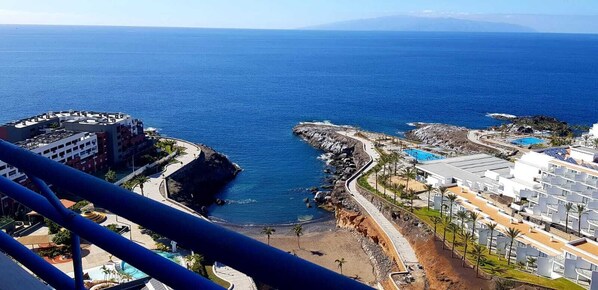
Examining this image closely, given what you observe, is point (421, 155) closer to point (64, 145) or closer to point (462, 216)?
point (462, 216)

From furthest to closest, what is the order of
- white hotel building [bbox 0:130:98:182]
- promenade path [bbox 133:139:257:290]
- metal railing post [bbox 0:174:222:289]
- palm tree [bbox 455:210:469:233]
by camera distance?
white hotel building [bbox 0:130:98:182] → palm tree [bbox 455:210:469:233] → promenade path [bbox 133:139:257:290] → metal railing post [bbox 0:174:222:289]

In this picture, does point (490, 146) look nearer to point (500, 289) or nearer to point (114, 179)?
point (500, 289)

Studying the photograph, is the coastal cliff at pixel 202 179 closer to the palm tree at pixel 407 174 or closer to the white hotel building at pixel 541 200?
the palm tree at pixel 407 174

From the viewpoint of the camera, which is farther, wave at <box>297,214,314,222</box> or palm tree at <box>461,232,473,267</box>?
wave at <box>297,214,314,222</box>

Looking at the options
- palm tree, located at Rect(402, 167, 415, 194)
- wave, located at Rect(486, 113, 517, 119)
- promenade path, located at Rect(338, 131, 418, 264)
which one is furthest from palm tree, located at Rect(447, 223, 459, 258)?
wave, located at Rect(486, 113, 517, 119)

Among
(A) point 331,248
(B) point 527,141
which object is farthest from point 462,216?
(B) point 527,141

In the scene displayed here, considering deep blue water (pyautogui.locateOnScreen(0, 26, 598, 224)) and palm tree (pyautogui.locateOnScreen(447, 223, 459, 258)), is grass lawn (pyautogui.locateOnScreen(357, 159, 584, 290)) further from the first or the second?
deep blue water (pyautogui.locateOnScreen(0, 26, 598, 224))
